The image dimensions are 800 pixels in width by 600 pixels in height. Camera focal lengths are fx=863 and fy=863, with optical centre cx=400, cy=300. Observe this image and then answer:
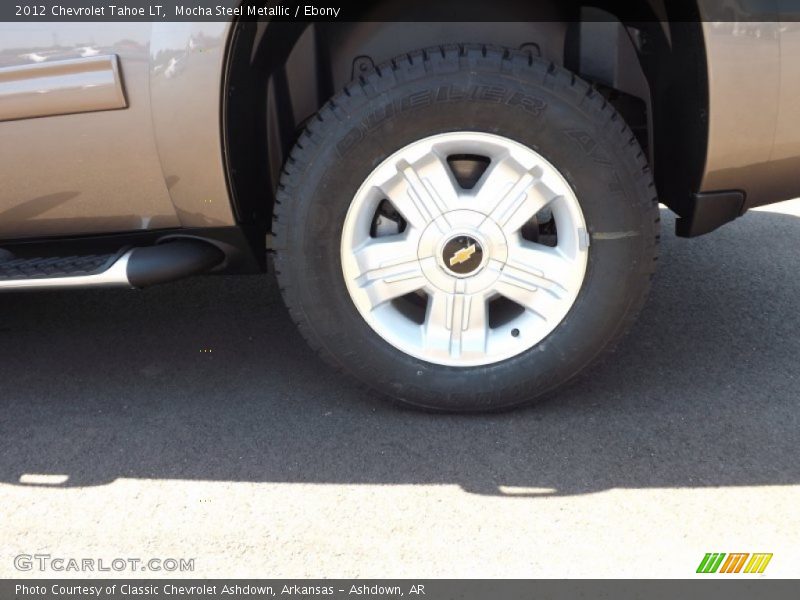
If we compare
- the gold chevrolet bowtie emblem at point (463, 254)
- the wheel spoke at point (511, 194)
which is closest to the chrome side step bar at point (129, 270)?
the gold chevrolet bowtie emblem at point (463, 254)

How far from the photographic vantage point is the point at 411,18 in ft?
7.51

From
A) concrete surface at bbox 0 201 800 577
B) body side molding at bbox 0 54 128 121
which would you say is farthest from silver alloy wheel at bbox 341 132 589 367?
body side molding at bbox 0 54 128 121

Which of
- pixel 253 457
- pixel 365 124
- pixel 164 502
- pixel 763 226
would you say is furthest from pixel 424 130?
pixel 763 226

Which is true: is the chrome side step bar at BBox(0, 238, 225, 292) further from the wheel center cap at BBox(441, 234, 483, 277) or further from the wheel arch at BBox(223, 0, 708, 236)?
the wheel center cap at BBox(441, 234, 483, 277)

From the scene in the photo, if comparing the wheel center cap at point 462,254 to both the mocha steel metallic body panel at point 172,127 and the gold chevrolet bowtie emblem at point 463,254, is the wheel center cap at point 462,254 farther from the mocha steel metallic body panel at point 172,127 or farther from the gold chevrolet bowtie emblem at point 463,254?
the mocha steel metallic body panel at point 172,127

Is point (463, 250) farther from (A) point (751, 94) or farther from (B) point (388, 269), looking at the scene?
(A) point (751, 94)

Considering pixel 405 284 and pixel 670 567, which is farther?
pixel 405 284

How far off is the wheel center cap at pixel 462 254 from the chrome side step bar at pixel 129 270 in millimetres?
631

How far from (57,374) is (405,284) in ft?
3.93

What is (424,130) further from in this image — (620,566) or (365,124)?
(620,566)

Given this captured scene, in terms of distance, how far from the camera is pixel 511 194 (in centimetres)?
220
